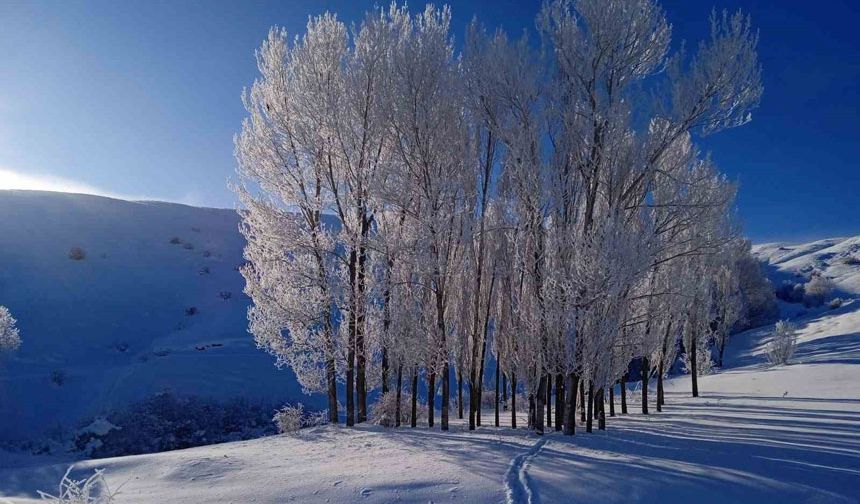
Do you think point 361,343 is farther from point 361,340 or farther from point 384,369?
point 384,369

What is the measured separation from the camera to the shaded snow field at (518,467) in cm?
555

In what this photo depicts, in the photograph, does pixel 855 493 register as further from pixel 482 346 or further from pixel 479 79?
pixel 479 79

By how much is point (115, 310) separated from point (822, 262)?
238ft

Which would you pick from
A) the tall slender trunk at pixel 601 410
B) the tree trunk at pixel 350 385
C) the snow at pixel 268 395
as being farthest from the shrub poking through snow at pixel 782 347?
the tree trunk at pixel 350 385

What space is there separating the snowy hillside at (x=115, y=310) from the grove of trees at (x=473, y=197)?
11.4 metres

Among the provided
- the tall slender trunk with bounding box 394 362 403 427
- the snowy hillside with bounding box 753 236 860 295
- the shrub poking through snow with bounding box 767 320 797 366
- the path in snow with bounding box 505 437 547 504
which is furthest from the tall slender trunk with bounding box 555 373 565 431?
the snowy hillside with bounding box 753 236 860 295

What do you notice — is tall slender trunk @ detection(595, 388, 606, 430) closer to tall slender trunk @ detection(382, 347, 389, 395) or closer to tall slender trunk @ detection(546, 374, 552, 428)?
tall slender trunk @ detection(546, 374, 552, 428)

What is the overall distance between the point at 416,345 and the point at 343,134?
5022 millimetres

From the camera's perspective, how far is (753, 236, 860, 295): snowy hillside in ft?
174

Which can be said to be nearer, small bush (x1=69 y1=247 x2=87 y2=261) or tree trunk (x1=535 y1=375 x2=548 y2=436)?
tree trunk (x1=535 y1=375 x2=548 y2=436)

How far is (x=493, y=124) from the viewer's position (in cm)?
1154

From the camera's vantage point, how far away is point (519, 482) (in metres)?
5.83

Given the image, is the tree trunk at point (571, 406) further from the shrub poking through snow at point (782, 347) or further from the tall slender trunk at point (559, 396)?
the shrub poking through snow at point (782, 347)

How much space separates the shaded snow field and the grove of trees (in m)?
1.88
